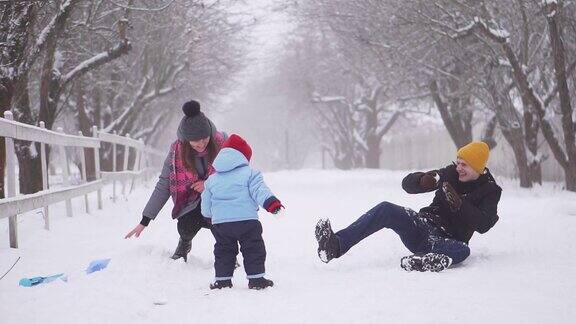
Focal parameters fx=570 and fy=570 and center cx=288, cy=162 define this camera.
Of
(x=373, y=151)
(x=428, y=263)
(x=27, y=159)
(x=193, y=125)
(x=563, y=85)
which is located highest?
(x=563, y=85)

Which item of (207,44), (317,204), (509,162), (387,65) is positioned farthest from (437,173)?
(207,44)

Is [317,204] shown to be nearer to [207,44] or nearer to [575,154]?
[575,154]

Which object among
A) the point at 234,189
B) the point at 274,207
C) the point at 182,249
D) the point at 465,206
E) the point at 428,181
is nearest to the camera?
the point at 274,207

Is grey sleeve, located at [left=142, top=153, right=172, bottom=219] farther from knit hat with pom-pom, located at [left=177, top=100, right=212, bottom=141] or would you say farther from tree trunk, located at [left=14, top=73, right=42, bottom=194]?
tree trunk, located at [left=14, top=73, right=42, bottom=194]

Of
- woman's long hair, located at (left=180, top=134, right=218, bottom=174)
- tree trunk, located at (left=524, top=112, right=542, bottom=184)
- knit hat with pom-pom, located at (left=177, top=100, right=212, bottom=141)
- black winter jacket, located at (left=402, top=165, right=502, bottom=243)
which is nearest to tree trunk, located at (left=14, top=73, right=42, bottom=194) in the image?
woman's long hair, located at (left=180, top=134, right=218, bottom=174)

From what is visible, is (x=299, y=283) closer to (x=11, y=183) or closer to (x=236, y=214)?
(x=236, y=214)

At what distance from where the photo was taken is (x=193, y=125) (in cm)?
487

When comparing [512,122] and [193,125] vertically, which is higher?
[193,125]

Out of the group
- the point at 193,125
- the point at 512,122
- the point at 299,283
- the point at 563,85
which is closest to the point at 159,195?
the point at 193,125

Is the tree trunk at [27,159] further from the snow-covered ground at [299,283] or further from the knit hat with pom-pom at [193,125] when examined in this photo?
the knit hat with pom-pom at [193,125]

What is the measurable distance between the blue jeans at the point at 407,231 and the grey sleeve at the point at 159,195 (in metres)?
1.58

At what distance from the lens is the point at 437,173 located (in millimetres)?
5020

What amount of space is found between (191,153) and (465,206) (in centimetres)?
238

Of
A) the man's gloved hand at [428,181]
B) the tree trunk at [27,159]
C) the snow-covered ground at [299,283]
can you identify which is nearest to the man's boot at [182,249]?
the snow-covered ground at [299,283]
